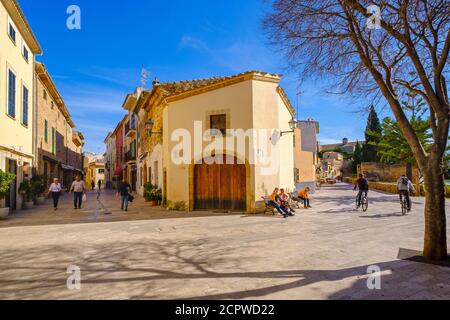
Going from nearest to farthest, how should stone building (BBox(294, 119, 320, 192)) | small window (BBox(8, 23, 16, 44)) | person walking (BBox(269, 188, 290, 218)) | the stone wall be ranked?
1. person walking (BBox(269, 188, 290, 218))
2. small window (BBox(8, 23, 16, 44))
3. stone building (BBox(294, 119, 320, 192))
4. the stone wall

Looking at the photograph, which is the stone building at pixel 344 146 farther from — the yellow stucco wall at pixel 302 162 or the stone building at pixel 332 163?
the yellow stucco wall at pixel 302 162

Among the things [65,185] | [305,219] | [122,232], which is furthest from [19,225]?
[65,185]

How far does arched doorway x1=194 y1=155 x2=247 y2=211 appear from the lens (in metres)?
12.7

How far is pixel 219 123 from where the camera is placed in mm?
12977

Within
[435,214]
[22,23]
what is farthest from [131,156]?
[435,214]

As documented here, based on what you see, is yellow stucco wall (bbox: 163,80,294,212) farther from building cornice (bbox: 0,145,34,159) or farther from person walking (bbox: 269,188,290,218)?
building cornice (bbox: 0,145,34,159)

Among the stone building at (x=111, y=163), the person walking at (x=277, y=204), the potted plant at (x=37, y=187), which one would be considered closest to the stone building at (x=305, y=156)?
the person walking at (x=277, y=204)

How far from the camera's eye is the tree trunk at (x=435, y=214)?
17.4 feet

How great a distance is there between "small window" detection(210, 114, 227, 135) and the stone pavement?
183 inches

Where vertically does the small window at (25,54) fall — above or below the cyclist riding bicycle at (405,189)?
above

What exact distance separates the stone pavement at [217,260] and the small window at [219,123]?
15.2 feet

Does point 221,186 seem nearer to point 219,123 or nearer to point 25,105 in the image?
point 219,123

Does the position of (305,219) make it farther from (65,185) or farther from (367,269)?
(65,185)

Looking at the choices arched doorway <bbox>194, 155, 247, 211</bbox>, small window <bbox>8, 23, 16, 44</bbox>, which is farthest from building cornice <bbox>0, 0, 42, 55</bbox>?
arched doorway <bbox>194, 155, 247, 211</bbox>
